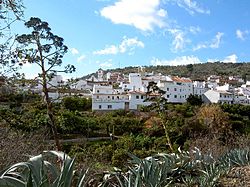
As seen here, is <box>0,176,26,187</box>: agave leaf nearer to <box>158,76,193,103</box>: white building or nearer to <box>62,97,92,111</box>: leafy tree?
<box>62,97,92,111</box>: leafy tree

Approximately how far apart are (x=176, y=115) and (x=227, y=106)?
9960mm

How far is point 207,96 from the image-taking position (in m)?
62.1

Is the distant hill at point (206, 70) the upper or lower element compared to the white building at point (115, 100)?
upper

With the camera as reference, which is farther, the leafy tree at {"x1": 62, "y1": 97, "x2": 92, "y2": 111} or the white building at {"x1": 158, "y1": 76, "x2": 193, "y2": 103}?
the white building at {"x1": 158, "y1": 76, "x2": 193, "y2": 103}

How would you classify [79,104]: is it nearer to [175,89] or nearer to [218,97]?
[175,89]

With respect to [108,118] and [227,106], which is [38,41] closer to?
[108,118]

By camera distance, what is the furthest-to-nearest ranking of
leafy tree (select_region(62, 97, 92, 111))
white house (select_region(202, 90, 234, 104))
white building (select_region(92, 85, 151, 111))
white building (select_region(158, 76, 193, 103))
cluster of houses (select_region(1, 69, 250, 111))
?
white house (select_region(202, 90, 234, 104)), white building (select_region(158, 76, 193, 103)), cluster of houses (select_region(1, 69, 250, 111)), white building (select_region(92, 85, 151, 111)), leafy tree (select_region(62, 97, 92, 111))

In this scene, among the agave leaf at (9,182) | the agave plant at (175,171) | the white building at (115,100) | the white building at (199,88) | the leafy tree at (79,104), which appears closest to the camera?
the agave leaf at (9,182)

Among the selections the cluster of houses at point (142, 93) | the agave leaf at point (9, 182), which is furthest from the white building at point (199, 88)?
the agave leaf at point (9, 182)

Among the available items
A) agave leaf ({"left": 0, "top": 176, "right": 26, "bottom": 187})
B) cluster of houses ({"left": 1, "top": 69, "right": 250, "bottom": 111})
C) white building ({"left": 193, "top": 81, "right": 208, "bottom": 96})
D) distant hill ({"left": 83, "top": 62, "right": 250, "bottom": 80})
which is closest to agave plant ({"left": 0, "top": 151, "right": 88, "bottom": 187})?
agave leaf ({"left": 0, "top": 176, "right": 26, "bottom": 187})

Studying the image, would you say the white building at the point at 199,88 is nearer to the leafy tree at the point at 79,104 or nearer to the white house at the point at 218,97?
the white house at the point at 218,97

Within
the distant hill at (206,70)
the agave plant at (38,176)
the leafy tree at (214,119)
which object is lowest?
the leafy tree at (214,119)

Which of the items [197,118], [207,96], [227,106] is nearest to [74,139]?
[197,118]

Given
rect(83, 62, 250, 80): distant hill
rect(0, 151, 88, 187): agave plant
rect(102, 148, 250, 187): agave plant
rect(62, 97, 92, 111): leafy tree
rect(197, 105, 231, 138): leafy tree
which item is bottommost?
rect(197, 105, 231, 138): leafy tree
